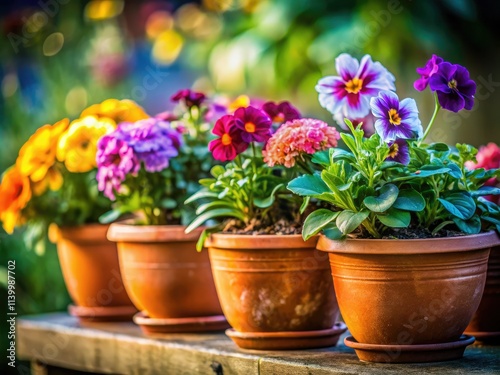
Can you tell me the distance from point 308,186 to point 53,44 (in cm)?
285

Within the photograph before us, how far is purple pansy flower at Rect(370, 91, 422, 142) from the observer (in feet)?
4.96

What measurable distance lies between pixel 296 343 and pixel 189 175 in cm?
63

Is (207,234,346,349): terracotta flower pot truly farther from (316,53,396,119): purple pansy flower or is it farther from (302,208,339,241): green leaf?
(316,53,396,119): purple pansy flower

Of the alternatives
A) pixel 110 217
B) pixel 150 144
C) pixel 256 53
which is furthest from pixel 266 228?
pixel 256 53

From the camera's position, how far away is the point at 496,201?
6.04 feet

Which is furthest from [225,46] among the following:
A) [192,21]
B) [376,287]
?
[376,287]

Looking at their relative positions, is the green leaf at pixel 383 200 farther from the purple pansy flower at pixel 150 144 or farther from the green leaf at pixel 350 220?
the purple pansy flower at pixel 150 144

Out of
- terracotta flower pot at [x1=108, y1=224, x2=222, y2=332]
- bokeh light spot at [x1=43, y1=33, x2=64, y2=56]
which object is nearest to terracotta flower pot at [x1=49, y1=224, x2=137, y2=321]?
terracotta flower pot at [x1=108, y1=224, x2=222, y2=332]

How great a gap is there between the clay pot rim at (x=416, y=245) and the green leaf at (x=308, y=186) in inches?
4.1

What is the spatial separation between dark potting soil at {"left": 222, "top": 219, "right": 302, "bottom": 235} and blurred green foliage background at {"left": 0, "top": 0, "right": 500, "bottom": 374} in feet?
6.01

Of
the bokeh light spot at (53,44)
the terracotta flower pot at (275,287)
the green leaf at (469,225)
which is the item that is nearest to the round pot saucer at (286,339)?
the terracotta flower pot at (275,287)

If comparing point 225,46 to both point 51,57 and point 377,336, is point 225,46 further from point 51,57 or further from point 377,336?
point 377,336

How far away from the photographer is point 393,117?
60.2 inches

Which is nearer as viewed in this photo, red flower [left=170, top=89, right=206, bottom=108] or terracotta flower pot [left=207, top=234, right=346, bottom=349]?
terracotta flower pot [left=207, top=234, right=346, bottom=349]
